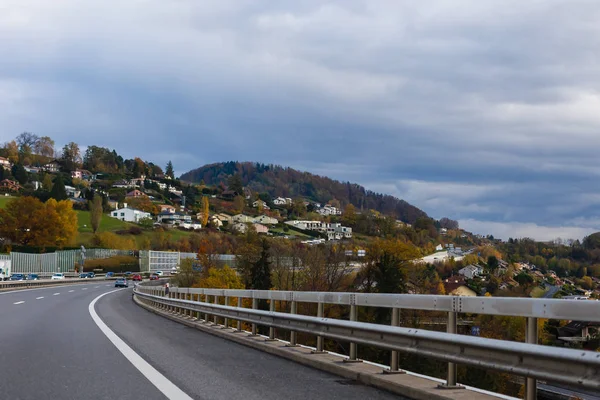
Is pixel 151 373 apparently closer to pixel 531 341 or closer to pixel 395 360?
pixel 395 360

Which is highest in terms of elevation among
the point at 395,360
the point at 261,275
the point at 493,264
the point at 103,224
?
the point at 103,224

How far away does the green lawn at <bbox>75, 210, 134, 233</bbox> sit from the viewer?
172 meters

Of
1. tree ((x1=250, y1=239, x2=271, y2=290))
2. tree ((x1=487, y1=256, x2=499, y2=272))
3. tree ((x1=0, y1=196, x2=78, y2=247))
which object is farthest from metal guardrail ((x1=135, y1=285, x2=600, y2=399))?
tree ((x1=0, y1=196, x2=78, y2=247))

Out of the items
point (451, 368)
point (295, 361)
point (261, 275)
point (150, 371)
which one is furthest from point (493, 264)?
point (451, 368)

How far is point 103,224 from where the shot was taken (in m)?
179

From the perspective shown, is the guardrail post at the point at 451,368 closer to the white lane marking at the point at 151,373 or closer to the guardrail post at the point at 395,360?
the guardrail post at the point at 395,360

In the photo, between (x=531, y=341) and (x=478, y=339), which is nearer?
(x=531, y=341)

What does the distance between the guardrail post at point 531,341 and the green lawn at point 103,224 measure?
170 metres

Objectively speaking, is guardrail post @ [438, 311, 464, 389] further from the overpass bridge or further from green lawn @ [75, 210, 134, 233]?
green lawn @ [75, 210, 134, 233]

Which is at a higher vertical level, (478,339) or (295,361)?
(478,339)

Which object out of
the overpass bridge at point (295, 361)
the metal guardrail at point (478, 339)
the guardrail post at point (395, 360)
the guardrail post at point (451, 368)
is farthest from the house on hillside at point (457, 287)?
the guardrail post at point (451, 368)

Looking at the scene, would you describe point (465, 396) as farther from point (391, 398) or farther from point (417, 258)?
point (417, 258)

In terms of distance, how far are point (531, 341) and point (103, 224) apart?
181089mm

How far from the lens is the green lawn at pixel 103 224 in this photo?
172 m
